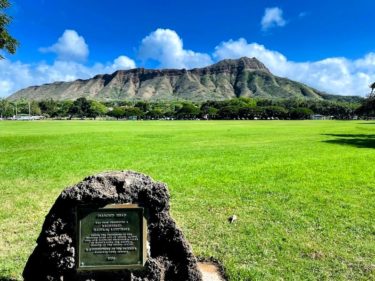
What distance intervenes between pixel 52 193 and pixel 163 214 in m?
8.86

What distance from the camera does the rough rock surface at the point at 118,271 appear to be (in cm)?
636

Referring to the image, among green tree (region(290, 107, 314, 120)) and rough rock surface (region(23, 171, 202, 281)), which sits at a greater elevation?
green tree (region(290, 107, 314, 120))

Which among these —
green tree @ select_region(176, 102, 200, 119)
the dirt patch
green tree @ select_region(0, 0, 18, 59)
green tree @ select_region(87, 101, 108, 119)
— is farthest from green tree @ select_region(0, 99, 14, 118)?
the dirt patch

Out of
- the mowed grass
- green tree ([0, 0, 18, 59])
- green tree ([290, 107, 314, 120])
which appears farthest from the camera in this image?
green tree ([290, 107, 314, 120])

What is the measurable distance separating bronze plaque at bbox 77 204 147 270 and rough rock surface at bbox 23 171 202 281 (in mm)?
129

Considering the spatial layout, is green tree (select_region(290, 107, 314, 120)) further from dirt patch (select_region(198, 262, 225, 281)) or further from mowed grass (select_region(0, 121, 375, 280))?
dirt patch (select_region(198, 262, 225, 281))

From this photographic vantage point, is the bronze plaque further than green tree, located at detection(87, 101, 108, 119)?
No

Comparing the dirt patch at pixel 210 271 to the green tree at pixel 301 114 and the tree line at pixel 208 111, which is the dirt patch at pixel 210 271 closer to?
the tree line at pixel 208 111

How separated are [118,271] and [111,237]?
56 cm

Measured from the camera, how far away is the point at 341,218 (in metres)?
11.4

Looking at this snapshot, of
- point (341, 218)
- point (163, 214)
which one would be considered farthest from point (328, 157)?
point (163, 214)

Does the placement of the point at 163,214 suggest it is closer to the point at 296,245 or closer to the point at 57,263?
the point at 57,263

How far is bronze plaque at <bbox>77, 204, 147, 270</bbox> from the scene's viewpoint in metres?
6.38

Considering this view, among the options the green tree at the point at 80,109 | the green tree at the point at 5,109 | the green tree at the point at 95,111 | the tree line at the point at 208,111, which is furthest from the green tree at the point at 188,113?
the green tree at the point at 5,109
